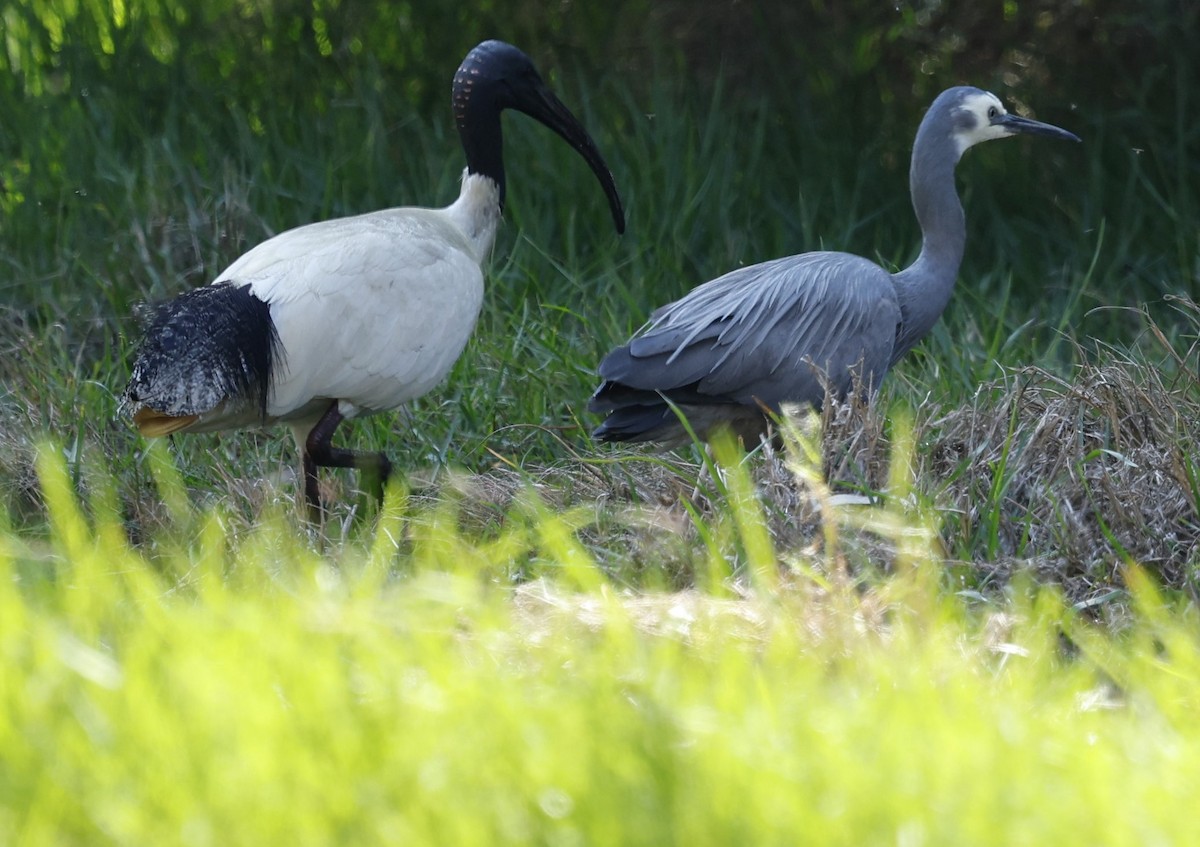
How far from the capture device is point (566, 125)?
5953 mm

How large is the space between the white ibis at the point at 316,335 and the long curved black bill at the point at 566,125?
29.9 inches

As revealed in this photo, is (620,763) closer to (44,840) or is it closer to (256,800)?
(256,800)

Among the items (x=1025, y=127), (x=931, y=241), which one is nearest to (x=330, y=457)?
(x=931, y=241)

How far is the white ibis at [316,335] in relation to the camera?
14.6 ft

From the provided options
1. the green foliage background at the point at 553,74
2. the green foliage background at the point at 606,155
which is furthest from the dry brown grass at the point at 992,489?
the green foliage background at the point at 553,74

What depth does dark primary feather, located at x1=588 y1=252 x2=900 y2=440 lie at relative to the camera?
461cm

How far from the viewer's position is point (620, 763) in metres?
2.04

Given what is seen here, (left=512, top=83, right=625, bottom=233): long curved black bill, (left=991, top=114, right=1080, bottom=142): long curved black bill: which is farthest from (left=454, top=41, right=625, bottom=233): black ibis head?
(left=991, top=114, right=1080, bottom=142): long curved black bill

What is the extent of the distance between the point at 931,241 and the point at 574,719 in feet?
11.1

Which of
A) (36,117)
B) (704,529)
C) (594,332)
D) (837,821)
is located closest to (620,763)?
(837,821)

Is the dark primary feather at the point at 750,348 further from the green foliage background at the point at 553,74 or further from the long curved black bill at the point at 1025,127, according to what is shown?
the green foliage background at the point at 553,74

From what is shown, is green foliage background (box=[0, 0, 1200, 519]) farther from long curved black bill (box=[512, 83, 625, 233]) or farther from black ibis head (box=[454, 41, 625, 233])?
black ibis head (box=[454, 41, 625, 233])

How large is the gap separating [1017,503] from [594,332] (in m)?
2.12

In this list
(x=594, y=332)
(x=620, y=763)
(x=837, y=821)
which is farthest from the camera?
(x=594, y=332)
